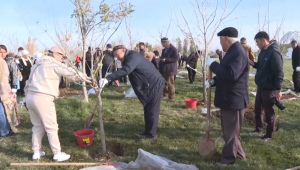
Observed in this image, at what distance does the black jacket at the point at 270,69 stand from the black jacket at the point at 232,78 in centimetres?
93

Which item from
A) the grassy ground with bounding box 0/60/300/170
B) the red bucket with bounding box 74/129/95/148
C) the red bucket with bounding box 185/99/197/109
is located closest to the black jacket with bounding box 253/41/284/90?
the grassy ground with bounding box 0/60/300/170

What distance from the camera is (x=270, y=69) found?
152 inches

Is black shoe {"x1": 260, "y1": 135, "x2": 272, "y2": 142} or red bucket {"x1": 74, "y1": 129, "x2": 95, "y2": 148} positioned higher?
red bucket {"x1": 74, "y1": 129, "x2": 95, "y2": 148}

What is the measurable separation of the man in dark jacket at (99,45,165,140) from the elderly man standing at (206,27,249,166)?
3.84 feet

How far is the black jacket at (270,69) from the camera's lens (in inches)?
146

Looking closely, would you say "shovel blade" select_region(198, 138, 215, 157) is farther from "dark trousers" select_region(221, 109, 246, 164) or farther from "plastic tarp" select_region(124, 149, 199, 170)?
"plastic tarp" select_region(124, 149, 199, 170)

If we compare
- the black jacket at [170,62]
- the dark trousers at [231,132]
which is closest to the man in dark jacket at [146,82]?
the dark trousers at [231,132]

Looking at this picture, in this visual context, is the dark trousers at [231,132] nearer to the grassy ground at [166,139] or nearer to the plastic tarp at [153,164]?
the grassy ground at [166,139]

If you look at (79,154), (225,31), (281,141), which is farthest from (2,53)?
(281,141)

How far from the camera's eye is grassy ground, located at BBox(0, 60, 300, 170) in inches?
137

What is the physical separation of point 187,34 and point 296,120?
11.4 ft

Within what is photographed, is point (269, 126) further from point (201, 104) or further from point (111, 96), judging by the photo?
point (111, 96)

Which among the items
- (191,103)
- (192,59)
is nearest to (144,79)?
(191,103)

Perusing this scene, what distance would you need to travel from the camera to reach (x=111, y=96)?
7.88 m
